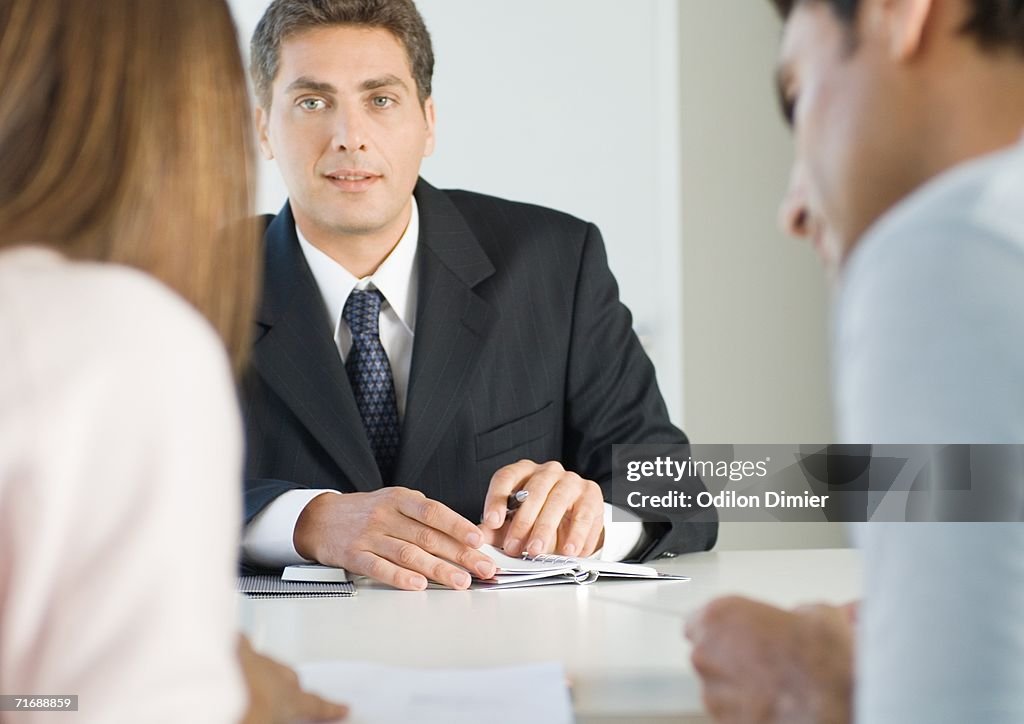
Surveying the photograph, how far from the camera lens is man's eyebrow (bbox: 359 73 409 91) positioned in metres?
2.28

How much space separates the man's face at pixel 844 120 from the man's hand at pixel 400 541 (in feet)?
2.59

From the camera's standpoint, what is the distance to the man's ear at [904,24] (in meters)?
0.74

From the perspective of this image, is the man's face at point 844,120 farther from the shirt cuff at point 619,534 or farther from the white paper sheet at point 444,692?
the shirt cuff at point 619,534

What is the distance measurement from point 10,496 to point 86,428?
0.05m

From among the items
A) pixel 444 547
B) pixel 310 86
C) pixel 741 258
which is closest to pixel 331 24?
pixel 310 86

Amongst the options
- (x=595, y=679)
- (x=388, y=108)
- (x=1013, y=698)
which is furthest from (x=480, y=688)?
(x=388, y=108)

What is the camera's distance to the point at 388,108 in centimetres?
230

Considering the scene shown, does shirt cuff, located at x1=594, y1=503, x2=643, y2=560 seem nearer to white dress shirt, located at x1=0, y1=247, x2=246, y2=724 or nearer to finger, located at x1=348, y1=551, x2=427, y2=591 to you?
finger, located at x1=348, y1=551, x2=427, y2=591

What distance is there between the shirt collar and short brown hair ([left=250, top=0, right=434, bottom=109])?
1.11ft

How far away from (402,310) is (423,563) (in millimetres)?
804

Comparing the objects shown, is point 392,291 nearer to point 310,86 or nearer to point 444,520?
point 310,86

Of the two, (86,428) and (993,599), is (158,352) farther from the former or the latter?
(993,599)

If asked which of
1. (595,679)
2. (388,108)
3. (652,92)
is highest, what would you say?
(652,92)

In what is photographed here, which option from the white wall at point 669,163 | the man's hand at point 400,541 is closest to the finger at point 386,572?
the man's hand at point 400,541
